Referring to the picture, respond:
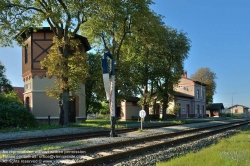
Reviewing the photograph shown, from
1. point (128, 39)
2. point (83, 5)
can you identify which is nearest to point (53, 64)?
point (83, 5)

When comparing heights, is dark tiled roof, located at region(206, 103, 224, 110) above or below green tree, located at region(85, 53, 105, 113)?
below

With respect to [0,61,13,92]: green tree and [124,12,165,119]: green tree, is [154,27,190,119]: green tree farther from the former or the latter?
[0,61,13,92]: green tree

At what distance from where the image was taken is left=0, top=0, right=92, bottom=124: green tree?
67.7 ft

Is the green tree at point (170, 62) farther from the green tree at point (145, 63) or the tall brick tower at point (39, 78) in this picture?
the tall brick tower at point (39, 78)

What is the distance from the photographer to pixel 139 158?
8.38 meters

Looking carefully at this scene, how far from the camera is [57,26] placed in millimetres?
22656

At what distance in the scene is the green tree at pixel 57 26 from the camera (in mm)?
20625

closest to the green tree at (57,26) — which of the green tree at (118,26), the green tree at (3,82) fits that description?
the green tree at (118,26)

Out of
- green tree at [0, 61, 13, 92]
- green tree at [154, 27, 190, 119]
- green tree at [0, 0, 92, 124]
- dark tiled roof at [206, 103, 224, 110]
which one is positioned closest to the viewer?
green tree at [0, 0, 92, 124]

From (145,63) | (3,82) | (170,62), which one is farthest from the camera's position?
(3,82)

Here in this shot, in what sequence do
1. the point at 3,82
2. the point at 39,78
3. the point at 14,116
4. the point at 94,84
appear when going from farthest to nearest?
the point at 3,82, the point at 94,84, the point at 39,78, the point at 14,116

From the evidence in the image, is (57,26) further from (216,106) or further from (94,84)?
(216,106)

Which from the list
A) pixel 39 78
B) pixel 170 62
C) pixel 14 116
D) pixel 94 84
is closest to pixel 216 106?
pixel 170 62

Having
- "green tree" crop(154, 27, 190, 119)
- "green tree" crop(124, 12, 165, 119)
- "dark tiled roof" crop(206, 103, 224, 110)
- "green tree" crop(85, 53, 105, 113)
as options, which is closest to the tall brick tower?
"green tree" crop(85, 53, 105, 113)
